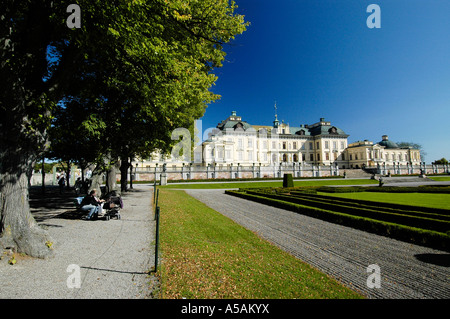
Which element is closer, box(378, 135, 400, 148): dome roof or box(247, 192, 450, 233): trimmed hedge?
box(247, 192, 450, 233): trimmed hedge

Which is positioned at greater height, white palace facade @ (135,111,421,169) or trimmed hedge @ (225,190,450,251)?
white palace facade @ (135,111,421,169)

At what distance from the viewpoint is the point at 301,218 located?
10.7 meters

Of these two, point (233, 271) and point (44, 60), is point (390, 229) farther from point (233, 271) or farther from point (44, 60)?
point (44, 60)

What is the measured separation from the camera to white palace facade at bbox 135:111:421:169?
58.2 meters

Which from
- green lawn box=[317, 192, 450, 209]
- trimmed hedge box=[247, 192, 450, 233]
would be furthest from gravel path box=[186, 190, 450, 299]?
green lawn box=[317, 192, 450, 209]

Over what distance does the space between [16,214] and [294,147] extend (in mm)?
70195

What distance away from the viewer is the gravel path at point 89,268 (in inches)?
148

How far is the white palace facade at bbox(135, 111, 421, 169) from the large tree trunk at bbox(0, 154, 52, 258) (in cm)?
5092

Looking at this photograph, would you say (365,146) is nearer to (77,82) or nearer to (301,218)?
(301,218)

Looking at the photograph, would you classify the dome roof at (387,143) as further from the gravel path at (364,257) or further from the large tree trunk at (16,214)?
the large tree trunk at (16,214)

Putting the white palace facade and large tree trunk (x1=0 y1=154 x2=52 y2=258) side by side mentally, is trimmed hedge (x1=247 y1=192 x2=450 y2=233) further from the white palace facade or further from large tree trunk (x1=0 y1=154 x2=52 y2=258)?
the white palace facade

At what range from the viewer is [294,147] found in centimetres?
6994
